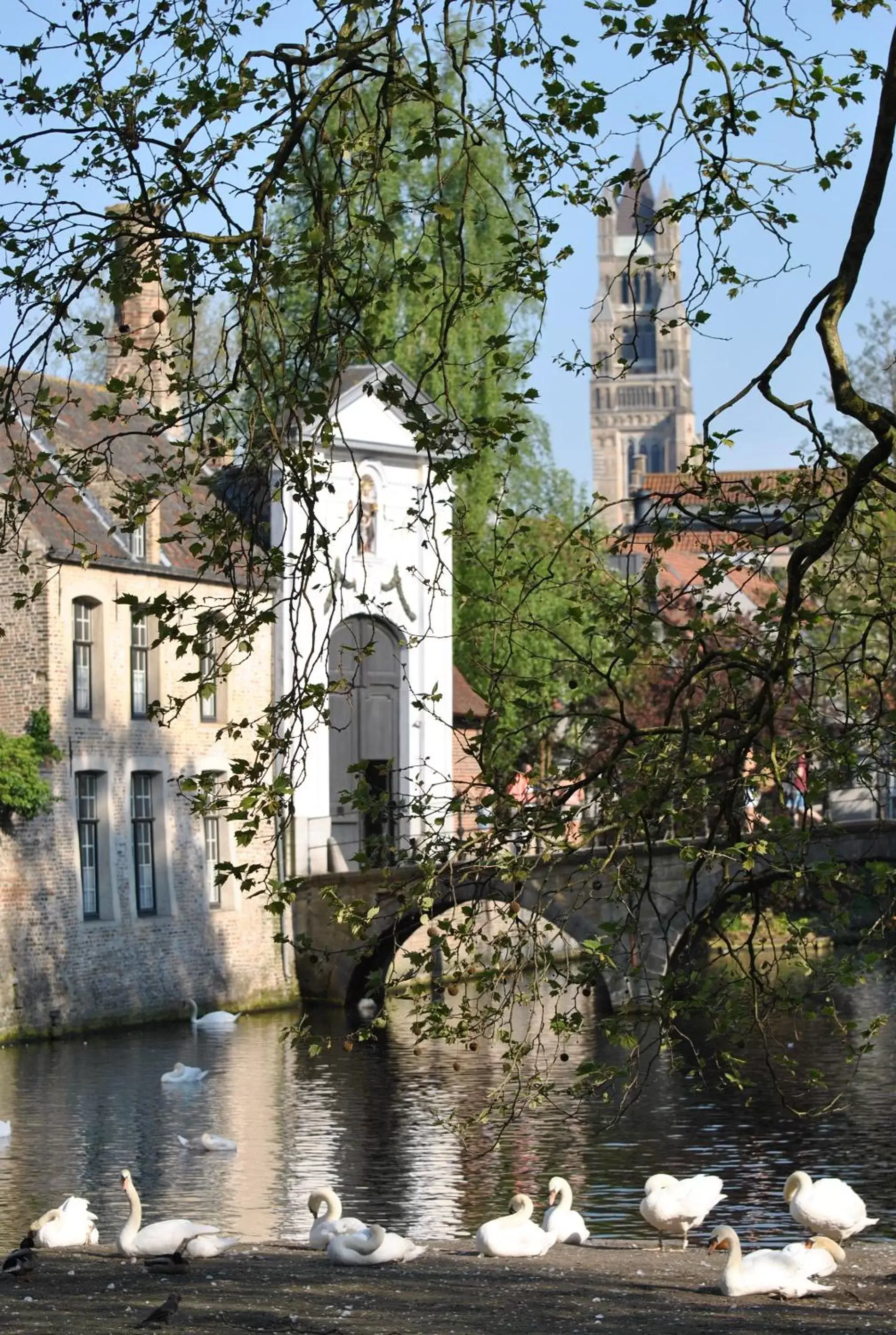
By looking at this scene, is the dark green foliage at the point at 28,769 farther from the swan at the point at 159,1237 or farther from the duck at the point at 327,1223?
the swan at the point at 159,1237

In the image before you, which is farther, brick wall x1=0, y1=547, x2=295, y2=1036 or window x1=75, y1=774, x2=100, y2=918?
window x1=75, y1=774, x2=100, y2=918

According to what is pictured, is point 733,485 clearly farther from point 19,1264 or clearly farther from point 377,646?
point 377,646

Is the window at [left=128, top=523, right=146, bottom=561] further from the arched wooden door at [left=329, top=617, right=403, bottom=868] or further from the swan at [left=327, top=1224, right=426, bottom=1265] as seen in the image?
the swan at [left=327, top=1224, right=426, bottom=1265]

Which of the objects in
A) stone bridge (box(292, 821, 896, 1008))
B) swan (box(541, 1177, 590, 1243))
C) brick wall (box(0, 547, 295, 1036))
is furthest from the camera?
brick wall (box(0, 547, 295, 1036))

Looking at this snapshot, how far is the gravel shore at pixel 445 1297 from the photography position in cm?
989

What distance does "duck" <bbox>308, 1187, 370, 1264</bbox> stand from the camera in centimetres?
1297

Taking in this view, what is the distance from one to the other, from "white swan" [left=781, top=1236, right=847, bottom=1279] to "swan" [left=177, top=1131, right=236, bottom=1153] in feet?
29.0

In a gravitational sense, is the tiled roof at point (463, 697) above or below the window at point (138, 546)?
below

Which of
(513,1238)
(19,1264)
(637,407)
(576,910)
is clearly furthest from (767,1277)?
(637,407)

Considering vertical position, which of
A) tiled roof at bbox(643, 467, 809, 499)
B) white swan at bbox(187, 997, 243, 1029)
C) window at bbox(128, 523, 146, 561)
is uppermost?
window at bbox(128, 523, 146, 561)

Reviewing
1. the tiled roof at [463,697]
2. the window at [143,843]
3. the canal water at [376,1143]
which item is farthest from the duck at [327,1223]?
the tiled roof at [463,697]

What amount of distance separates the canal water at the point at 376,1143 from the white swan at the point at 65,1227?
142cm

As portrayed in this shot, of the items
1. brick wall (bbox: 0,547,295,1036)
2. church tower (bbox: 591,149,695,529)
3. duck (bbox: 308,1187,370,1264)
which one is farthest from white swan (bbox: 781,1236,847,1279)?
church tower (bbox: 591,149,695,529)

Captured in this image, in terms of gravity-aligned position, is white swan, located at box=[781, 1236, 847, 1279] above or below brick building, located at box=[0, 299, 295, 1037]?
below
